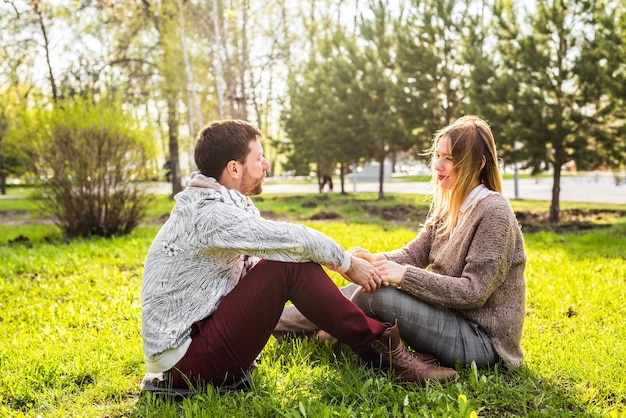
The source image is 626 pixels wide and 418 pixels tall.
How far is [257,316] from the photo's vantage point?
265 centimetres

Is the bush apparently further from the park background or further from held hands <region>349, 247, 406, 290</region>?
held hands <region>349, 247, 406, 290</region>

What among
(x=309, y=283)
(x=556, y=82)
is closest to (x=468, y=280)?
(x=309, y=283)

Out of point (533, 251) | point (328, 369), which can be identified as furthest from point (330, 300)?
point (533, 251)

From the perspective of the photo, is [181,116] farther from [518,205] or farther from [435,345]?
[435,345]

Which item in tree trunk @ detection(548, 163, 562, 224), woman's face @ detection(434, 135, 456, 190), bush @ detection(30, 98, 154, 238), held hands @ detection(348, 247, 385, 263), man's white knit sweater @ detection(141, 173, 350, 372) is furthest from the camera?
tree trunk @ detection(548, 163, 562, 224)

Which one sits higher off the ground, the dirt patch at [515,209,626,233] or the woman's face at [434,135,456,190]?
the woman's face at [434,135,456,190]

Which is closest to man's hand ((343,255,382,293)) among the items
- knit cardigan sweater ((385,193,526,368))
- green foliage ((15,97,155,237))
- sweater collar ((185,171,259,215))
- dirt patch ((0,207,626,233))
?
knit cardigan sweater ((385,193,526,368))

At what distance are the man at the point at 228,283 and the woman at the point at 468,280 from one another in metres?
0.20

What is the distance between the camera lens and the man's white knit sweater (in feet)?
8.61

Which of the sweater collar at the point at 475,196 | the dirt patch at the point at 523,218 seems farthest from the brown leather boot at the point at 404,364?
the dirt patch at the point at 523,218

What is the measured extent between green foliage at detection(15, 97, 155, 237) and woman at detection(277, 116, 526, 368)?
6533mm

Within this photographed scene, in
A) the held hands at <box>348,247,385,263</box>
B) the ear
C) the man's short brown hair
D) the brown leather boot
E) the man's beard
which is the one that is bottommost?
the brown leather boot

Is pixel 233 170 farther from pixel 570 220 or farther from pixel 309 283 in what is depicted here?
pixel 570 220

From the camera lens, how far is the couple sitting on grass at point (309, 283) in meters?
2.66
